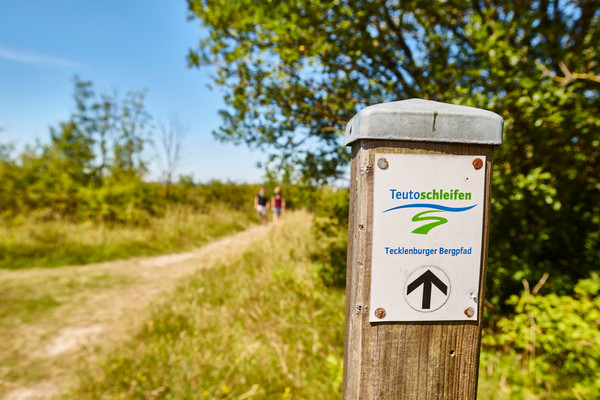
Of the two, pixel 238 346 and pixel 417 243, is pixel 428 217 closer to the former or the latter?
pixel 417 243

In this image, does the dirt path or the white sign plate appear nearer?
the white sign plate

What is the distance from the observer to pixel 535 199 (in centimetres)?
375

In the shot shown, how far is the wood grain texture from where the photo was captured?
99 centimetres

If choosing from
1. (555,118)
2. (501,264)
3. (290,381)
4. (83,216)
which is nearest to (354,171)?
(290,381)

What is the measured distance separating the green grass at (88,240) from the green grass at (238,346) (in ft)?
13.2

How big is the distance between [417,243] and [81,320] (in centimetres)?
548

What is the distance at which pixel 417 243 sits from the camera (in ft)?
3.24

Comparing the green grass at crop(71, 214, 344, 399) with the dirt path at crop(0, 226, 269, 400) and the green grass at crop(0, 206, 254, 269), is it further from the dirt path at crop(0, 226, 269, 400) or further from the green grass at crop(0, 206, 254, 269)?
the green grass at crop(0, 206, 254, 269)

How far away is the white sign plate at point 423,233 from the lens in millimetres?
977

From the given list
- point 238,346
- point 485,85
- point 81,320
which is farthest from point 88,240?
point 485,85

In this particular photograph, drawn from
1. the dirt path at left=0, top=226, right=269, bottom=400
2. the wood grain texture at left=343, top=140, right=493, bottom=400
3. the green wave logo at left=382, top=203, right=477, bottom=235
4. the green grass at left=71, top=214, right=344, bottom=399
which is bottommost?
the dirt path at left=0, top=226, right=269, bottom=400

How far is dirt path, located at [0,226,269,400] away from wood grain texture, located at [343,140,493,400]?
361cm

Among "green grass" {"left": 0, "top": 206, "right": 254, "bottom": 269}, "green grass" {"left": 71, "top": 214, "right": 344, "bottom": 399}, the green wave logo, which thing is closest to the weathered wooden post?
the green wave logo

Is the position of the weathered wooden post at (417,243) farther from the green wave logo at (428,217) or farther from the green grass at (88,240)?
the green grass at (88,240)
